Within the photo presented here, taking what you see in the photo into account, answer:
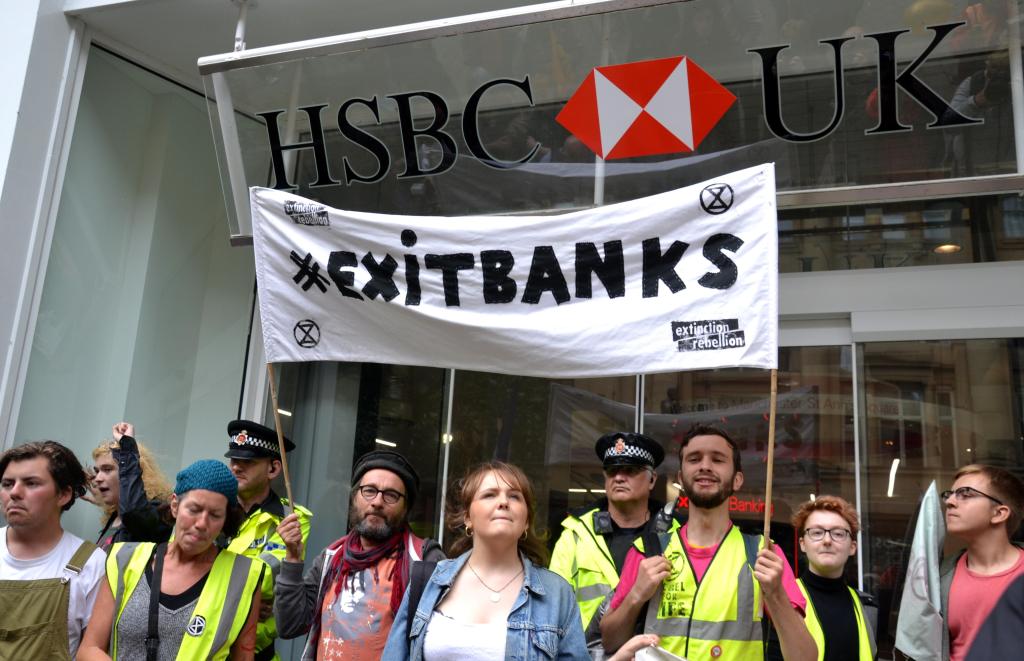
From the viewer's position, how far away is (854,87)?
186 inches

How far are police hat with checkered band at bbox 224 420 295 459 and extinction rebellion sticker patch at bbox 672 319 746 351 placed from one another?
251 centimetres

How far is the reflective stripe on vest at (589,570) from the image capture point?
4.39m

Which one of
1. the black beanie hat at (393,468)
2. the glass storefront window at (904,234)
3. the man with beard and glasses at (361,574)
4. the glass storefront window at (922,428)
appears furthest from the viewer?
the glass storefront window at (904,234)

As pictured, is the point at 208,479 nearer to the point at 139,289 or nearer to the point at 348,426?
the point at 348,426

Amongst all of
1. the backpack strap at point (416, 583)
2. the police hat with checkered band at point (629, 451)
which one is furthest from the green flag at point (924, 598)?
the backpack strap at point (416, 583)

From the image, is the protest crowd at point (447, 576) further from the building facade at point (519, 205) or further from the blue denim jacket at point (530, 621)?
the building facade at point (519, 205)

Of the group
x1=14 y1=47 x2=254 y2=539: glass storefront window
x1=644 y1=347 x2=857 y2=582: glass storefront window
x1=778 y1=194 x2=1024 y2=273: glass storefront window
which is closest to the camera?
x1=778 y1=194 x2=1024 y2=273: glass storefront window

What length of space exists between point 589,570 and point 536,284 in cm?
137

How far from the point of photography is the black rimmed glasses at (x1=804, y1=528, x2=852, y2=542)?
4238 mm

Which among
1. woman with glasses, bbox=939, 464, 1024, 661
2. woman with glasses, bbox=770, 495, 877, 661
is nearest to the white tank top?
woman with glasses, bbox=770, 495, 877, 661

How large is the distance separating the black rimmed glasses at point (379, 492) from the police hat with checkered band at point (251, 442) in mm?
1481

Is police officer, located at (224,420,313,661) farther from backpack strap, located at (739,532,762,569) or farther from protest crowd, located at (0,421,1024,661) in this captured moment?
backpack strap, located at (739,532,762,569)

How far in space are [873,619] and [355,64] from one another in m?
4.11

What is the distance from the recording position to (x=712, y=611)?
3.72 meters
